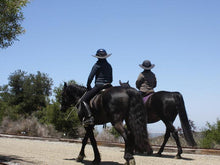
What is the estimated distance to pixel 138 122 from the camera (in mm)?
7500

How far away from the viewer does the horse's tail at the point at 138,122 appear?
7.41 m

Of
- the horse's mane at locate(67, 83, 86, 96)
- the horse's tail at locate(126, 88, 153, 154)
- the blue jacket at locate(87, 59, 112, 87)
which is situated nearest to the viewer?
the horse's tail at locate(126, 88, 153, 154)

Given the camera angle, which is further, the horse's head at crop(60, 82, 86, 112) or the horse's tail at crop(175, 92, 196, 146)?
the horse's tail at crop(175, 92, 196, 146)

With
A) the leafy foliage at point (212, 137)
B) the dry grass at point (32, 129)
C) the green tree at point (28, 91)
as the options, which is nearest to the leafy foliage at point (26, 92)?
the green tree at point (28, 91)

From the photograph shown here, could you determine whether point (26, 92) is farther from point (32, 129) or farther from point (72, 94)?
point (72, 94)

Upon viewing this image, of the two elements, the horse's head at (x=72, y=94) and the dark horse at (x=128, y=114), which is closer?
the dark horse at (x=128, y=114)

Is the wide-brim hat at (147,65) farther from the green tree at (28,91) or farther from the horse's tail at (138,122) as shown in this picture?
the green tree at (28,91)

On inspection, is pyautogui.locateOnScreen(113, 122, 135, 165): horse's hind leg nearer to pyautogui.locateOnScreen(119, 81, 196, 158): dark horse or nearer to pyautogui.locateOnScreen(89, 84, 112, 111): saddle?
pyautogui.locateOnScreen(89, 84, 112, 111): saddle

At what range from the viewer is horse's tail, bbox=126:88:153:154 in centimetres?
741

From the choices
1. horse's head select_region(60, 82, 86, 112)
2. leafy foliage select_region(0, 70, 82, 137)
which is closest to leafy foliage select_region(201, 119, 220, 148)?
horse's head select_region(60, 82, 86, 112)

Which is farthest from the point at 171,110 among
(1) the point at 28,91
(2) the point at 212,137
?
(1) the point at 28,91

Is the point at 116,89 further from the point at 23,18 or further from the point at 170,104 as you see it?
the point at 23,18

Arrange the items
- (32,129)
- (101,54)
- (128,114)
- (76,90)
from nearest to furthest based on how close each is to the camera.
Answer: (128,114) → (101,54) → (76,90) → (32,129)

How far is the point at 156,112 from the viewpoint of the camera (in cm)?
1087
